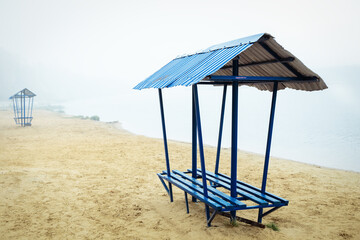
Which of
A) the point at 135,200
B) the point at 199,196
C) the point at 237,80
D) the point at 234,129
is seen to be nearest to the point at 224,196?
the point at 199,196

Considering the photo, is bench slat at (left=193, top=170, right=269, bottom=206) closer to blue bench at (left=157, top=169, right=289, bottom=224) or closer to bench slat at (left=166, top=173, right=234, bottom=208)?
blue bench at (left=157, top=169, right=289, bottom=224)

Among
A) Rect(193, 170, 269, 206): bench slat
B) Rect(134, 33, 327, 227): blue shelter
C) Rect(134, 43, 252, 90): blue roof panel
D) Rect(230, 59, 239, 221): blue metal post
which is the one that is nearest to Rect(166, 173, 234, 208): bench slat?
Rect(134, 33, 327, 227): blue shelter

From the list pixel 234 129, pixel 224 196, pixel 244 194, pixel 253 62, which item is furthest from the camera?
pixel 253 62

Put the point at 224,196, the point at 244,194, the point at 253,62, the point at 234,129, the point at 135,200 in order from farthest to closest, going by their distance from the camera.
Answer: the point at 135,200 < the point at 253,62 < the point at 244,194 < the point at 224,196 < the point at 234,129

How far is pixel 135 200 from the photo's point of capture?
715cm

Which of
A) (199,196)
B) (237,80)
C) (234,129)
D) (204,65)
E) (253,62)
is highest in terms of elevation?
(253,62)

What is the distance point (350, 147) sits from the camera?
67.3 feet

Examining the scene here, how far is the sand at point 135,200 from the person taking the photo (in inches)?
210

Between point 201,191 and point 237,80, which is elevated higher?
point 237,80

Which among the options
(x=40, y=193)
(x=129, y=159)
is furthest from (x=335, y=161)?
(x=40, y=193)

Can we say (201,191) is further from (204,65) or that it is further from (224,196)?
(204,65)

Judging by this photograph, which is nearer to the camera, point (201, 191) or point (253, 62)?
point (201, 191)

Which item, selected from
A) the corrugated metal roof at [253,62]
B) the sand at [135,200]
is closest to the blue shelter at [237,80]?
the corrugated metal roof at [253,62]

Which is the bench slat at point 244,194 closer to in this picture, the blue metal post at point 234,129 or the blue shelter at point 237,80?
the blue shelter at point 237,80
